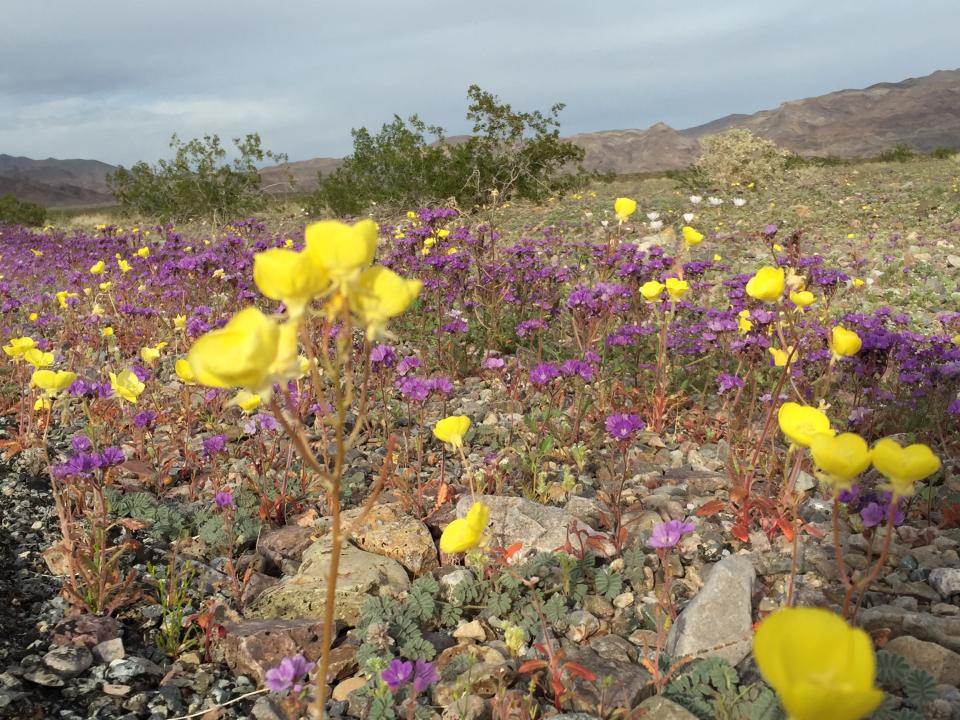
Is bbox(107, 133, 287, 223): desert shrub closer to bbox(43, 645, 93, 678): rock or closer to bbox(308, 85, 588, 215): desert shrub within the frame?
bbox(308, 85, 588, 215): desert shrub

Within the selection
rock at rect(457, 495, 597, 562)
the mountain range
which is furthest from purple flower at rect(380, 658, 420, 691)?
the mountain range

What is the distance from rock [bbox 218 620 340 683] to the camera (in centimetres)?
236

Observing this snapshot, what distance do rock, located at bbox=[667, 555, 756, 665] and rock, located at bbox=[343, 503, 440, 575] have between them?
3.58ft

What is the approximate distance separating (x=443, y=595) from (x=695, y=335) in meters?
3.60

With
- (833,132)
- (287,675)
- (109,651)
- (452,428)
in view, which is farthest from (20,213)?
(833,132)

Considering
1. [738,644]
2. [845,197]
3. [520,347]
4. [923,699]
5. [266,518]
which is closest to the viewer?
[923,699]

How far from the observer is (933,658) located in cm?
218

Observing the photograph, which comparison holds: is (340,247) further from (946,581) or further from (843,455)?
(946,581)

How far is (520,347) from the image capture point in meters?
5.96

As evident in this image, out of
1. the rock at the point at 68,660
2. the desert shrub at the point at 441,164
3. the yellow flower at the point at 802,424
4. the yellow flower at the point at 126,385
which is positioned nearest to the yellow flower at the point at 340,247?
the yellow flower at the point at 802,424

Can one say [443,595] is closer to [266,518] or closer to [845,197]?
[266,518]

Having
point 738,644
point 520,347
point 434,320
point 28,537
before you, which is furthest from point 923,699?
point 434,320

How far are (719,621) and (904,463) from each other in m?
1.10

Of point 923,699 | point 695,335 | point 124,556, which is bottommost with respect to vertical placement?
point 923,699
